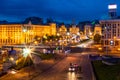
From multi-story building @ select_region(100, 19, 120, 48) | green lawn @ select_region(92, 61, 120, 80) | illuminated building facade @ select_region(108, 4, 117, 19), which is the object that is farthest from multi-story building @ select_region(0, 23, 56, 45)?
green lawn @ select_region(92, 61, 120, 80)

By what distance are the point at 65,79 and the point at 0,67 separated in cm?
1737

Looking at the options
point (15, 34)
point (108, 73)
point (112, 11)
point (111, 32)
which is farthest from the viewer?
point (15, 34)

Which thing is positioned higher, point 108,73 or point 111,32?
point 111,32

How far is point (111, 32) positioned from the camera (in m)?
138

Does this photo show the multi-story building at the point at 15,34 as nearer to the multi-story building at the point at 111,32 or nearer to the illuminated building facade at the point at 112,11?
the multi-story building at the point at 111,32

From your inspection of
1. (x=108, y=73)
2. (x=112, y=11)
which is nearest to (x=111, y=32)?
(x=112, y=11)

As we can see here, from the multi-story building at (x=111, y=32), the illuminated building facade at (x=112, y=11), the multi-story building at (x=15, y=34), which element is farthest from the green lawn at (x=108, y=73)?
the multi-story building at (x=15, y=34)

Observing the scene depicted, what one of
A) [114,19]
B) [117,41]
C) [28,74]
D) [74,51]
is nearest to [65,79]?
[28,74]

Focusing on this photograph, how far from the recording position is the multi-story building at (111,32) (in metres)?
132

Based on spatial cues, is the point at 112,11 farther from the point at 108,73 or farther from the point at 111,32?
the point at 108,73

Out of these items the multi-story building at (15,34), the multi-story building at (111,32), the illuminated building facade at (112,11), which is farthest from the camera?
the multi-story building at (15,34)

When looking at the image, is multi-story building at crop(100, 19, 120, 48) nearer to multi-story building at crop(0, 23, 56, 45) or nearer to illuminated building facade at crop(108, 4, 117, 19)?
illuminated building facade at crop(108, 4, 117, 19)

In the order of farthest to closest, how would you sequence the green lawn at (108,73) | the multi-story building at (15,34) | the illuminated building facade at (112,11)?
1. the multi-story building at (15,34)
2. the illuminated building facade at (112,11)
3. the green lawn at (108,73)

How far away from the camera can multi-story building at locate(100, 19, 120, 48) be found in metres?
132
